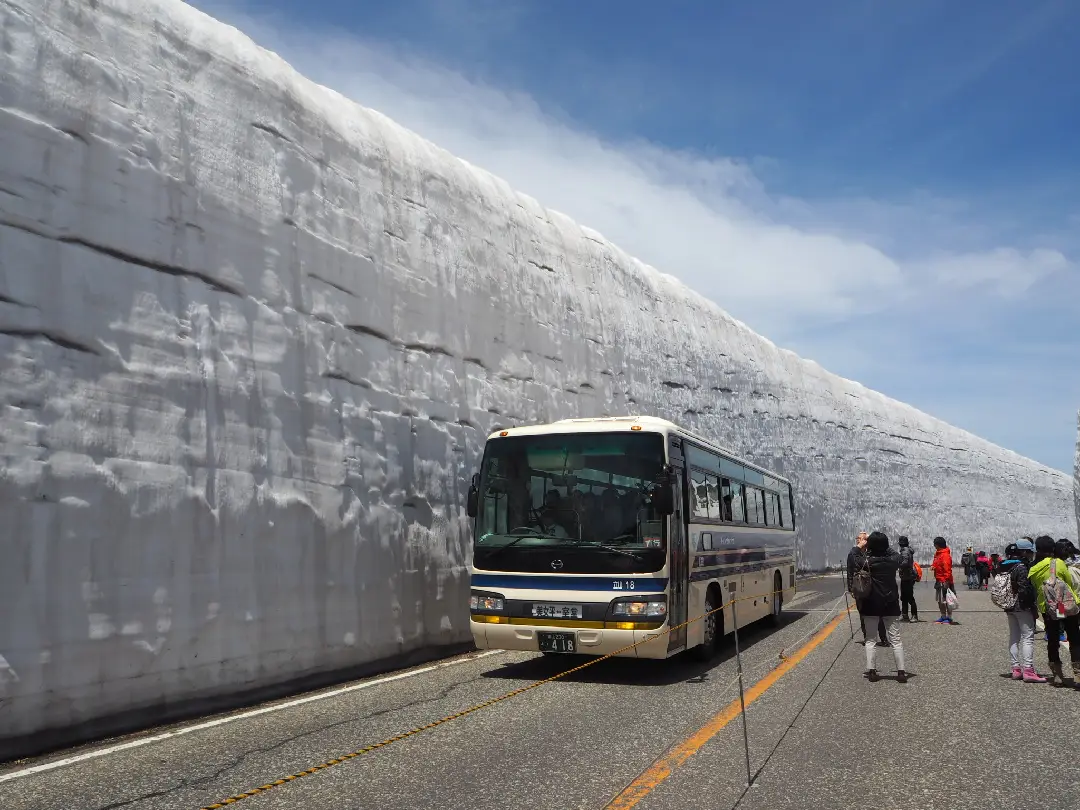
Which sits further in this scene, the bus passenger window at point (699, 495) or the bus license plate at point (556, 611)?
the bus passenger window at point (699, 495)

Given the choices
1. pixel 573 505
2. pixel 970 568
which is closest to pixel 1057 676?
pixel 573 505

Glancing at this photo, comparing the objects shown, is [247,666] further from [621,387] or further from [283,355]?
[621,387]

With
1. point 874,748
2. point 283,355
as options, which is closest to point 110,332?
point 283,355

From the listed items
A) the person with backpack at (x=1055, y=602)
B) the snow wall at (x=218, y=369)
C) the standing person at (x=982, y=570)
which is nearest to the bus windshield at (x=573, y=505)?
the snow wall at (x=218, y=369)

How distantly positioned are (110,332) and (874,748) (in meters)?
6.89

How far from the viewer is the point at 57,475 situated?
23.6 ft

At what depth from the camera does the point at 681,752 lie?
20.2ft

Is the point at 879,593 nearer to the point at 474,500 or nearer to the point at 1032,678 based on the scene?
the point at 1032,678

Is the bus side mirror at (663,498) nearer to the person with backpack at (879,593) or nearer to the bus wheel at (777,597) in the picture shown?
the person with backpack at (879,593)

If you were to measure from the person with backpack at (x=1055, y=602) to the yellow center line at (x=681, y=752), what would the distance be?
2.62 m

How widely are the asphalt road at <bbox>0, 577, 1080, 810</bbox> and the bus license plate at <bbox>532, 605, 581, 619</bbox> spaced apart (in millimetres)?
718

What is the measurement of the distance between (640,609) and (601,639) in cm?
49

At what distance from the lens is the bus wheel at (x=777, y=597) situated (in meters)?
15.6

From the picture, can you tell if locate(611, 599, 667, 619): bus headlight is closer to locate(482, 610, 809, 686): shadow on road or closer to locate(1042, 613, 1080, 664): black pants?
locate(482, 610, 809, 686): shadow on road
